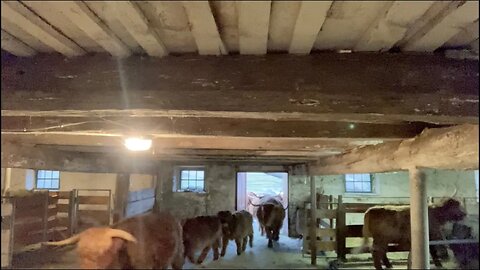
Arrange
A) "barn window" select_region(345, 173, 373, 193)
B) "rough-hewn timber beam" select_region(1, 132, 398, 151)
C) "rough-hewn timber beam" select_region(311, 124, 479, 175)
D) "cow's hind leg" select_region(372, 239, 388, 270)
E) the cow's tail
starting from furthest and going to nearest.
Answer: "barn window" select_region(345, 173, 373, 193) < the cow's tail < "cow's hind leg" select_region(372, 239, 388, 270) < "rough-hewn timber beam" select_region(1, 132, 398, 151) < "rough-hewn timber beam" select_region(311, 124, 479, 175)

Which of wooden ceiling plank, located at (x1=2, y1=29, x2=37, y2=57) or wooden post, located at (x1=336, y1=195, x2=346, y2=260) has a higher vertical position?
wooden ceiling plank, located at (x1=2, y1=29, x2=37, y2=57)

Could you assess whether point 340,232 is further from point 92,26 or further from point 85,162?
point 92,26

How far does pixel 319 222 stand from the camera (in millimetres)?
5977

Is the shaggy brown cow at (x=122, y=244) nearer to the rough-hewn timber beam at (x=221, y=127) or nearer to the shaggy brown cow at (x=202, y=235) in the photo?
the rough-hewn timber beam at (x=221, y=127)

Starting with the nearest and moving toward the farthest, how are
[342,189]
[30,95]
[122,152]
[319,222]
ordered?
1. [30,95]
2. [122,152]
3. [319,222]
4. [342,189]

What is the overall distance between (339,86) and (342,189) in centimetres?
654

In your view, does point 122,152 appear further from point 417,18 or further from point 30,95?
point 417,18

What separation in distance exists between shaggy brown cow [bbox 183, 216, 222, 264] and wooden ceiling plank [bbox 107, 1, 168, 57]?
2.68 meters

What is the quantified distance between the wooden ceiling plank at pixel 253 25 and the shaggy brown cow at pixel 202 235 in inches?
108

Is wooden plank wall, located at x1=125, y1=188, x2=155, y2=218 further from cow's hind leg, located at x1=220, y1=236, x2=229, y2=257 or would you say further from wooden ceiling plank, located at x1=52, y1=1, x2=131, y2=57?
cow's hind leg, located at x1=220, y1=236, x2=229, y2=257

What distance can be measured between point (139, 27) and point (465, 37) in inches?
33.5

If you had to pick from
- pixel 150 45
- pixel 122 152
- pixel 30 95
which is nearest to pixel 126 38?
pixel 150 45

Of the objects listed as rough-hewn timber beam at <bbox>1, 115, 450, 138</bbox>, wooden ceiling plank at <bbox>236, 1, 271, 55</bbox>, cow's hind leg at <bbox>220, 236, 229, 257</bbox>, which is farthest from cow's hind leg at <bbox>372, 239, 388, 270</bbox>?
wooden ceiling plank at <bbox>236, 1, 271, 55</bbox>

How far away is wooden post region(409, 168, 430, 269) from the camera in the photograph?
1.71m
